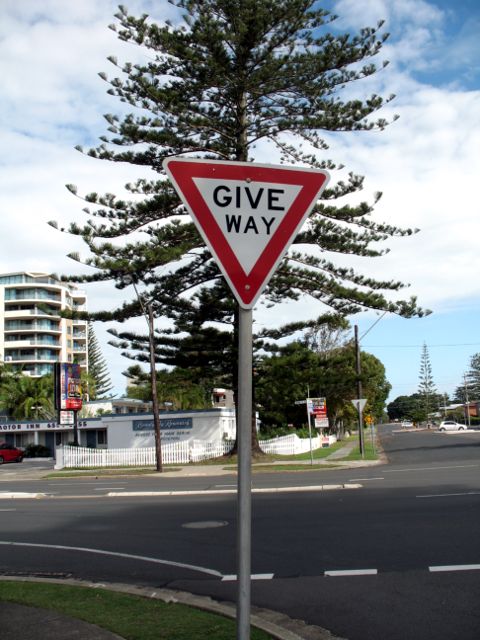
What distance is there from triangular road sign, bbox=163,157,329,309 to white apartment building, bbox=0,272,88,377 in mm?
93145

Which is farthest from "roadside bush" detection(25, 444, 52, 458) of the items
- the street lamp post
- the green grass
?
the green grass

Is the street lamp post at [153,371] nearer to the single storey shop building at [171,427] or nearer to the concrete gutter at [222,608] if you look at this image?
the single storey shop building at [171,427]

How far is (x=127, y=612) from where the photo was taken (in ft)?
22.1

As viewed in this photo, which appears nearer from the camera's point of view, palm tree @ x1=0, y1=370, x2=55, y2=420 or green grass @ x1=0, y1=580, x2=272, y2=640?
green grass @ x1=0, y1=580, x2=272, y2=640

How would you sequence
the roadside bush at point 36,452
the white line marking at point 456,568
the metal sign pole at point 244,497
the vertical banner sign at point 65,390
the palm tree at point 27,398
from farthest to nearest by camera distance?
the palm tree at point 27,398
the roadside bush at point 36,452
the vertical banner sign at point 65,390
the white line marking at point 456,568
the metal sign pole at point 244,497

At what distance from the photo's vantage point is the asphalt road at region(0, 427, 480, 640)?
22.2ft

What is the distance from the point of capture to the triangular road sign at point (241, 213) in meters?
3.49

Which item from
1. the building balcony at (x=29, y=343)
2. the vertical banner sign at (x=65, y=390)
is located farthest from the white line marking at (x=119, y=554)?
the building balcony at (x=29, y=343)

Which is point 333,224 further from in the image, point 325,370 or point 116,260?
point 116,260

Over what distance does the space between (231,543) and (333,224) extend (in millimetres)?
21380

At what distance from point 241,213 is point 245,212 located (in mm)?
21

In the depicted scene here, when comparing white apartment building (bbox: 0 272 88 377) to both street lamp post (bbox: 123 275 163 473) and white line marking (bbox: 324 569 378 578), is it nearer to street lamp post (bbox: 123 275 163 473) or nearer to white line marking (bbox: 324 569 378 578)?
street lamp post (bbox: 123 275 163 473)

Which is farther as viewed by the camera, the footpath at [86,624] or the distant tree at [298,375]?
the distant tree at [298,375]

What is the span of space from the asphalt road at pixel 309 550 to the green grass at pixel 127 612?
2.81 ft
